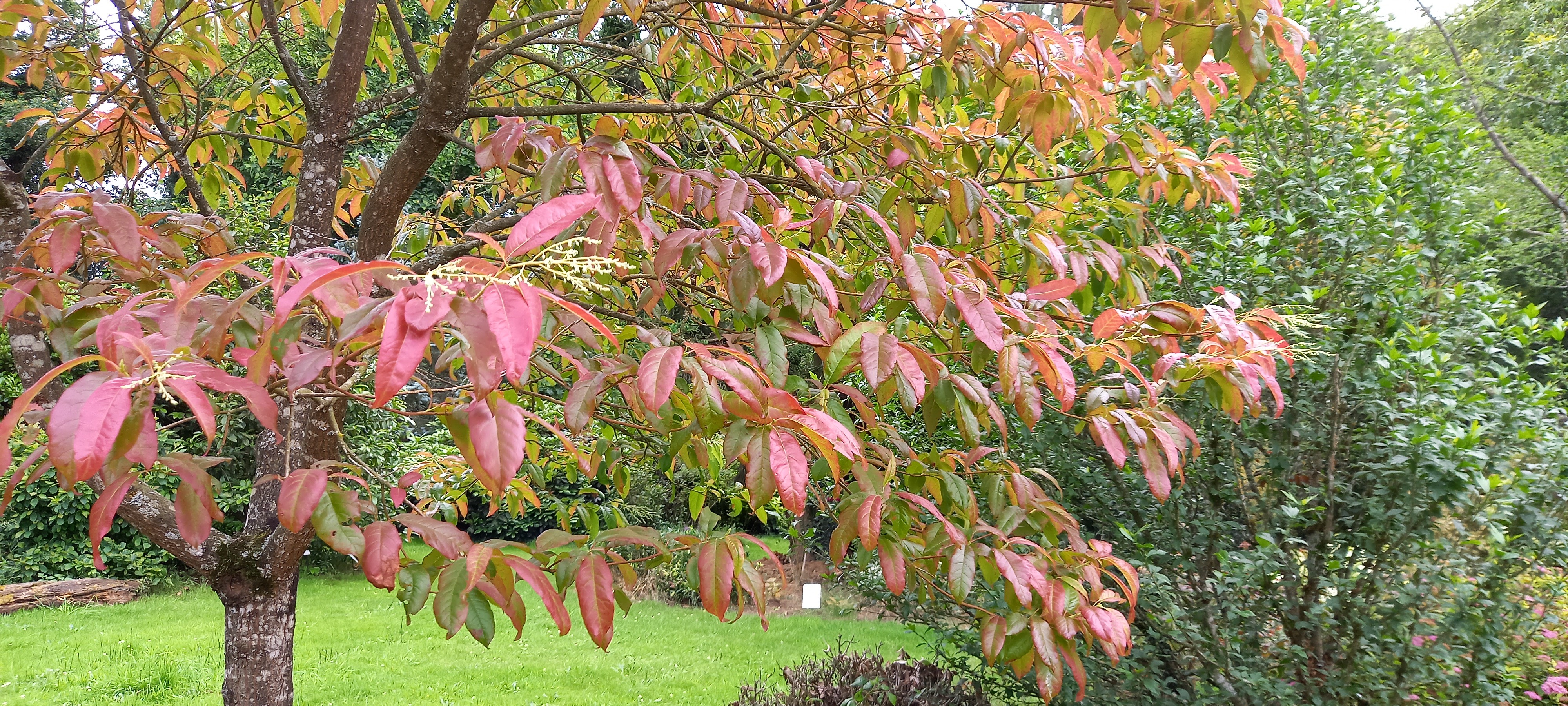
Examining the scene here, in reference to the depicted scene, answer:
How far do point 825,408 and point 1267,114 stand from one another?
2231 millimetres

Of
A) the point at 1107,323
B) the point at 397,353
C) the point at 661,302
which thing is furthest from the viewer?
the point at 661,302

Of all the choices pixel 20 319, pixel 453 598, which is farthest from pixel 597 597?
pixel 20 319

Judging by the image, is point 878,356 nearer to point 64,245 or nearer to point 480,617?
point 480,617

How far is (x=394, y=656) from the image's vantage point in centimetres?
508

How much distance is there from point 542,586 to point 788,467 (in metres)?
0.38

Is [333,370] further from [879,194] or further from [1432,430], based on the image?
[1432,430]

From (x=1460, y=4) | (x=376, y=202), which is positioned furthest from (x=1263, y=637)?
(x=1460, y=4)

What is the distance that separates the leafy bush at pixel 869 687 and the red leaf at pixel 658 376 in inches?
98.6

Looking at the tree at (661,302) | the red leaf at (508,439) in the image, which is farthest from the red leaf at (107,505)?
the red leaf at (508,439)

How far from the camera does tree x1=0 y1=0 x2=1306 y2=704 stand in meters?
0.97

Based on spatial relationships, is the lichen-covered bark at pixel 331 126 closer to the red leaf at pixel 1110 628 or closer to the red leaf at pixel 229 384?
the red leaf at pixel 229 384

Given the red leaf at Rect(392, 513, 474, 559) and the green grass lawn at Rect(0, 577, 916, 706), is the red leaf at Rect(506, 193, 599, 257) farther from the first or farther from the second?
the green grass lawn at Rect(0, 577, 916, 706)

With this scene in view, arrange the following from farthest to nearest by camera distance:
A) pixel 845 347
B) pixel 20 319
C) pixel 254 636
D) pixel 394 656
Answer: pixel 394 656
pixel 254 636
pixel 20 319
pixel 845 347

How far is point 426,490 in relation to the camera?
2512 millimetres
